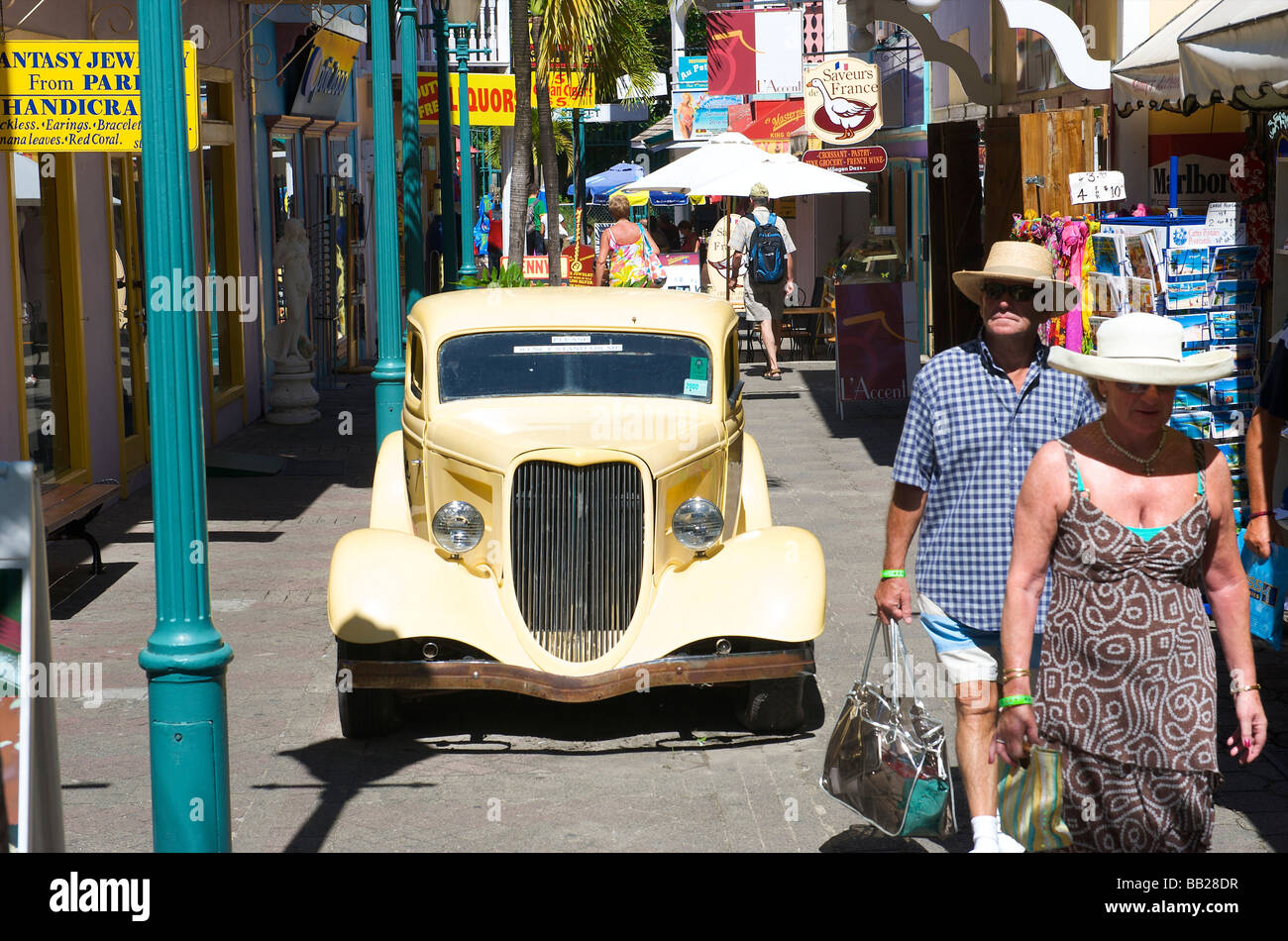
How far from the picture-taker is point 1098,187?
372 inches

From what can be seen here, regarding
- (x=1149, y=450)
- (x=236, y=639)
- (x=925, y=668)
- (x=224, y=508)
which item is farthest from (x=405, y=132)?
(x=1149, y=450)

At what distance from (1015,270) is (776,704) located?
2.43m

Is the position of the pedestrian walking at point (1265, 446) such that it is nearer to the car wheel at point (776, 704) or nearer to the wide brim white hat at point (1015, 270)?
the wide brim white hat at point (1015, 270)

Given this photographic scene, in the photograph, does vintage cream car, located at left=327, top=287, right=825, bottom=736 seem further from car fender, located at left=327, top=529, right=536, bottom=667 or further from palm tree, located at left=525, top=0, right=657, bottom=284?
palm tree, located at left=525, top=0, right=657, bottom=284

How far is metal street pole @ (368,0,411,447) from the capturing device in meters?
12.6

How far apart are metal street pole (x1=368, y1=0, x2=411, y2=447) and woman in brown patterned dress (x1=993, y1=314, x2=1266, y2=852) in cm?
882

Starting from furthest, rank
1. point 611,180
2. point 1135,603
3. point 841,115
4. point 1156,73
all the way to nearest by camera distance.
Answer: point 611,180
point 841,115
point 1156,73
point 1135,603

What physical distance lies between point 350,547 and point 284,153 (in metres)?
14.1

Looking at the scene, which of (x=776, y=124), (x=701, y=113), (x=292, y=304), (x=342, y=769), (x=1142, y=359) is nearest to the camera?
(x=1142, y=359)

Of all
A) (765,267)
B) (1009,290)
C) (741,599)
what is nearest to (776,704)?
(741,599)

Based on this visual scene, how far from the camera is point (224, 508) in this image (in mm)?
12422

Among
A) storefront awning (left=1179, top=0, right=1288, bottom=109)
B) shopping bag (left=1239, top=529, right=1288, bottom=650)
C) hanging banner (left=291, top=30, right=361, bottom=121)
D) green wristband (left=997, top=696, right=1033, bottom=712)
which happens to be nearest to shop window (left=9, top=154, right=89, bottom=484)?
hanging banner (left=291, top=30, right=361, bottom=121)

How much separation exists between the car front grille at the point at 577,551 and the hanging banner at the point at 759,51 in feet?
75.5

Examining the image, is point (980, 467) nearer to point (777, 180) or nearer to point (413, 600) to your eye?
point (413, 600)
